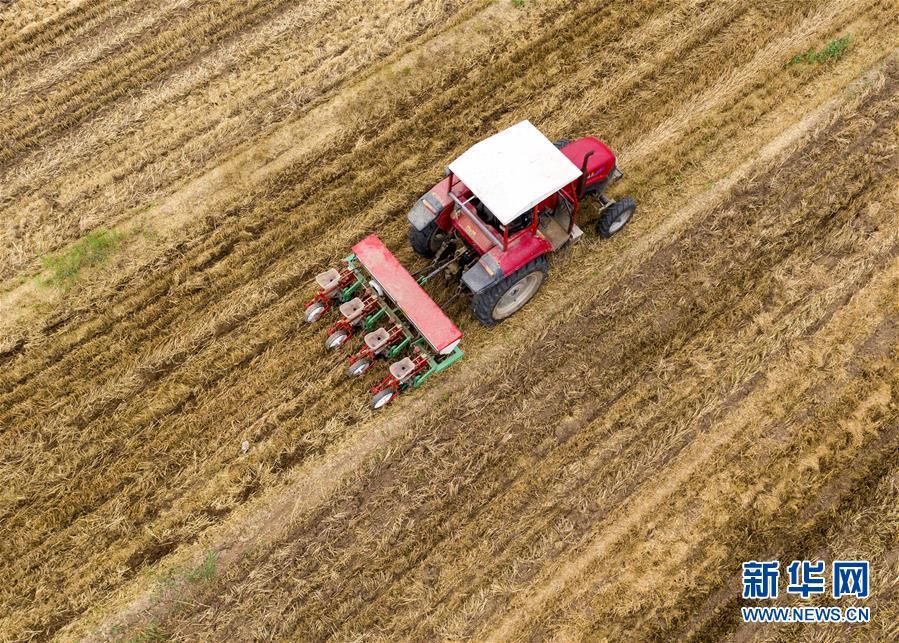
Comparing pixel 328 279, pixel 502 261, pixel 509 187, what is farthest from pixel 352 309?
pixel 509 187

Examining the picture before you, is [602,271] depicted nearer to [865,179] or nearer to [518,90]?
[518,90]

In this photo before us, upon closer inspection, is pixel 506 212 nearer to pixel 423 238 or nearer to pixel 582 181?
pixel 423 238

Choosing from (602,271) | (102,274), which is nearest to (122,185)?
(102,274)

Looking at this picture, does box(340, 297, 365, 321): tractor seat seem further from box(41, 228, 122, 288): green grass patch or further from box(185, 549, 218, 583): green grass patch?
box(41, 228, 122, 288): green grass patch

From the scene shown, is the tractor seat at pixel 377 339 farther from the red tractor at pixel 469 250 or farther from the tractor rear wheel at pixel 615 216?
the tractor rear wheel at pixel 615 216

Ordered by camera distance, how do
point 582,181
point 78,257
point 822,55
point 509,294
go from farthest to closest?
point 822,55
point 78,257
point 509,294
point 582,181
